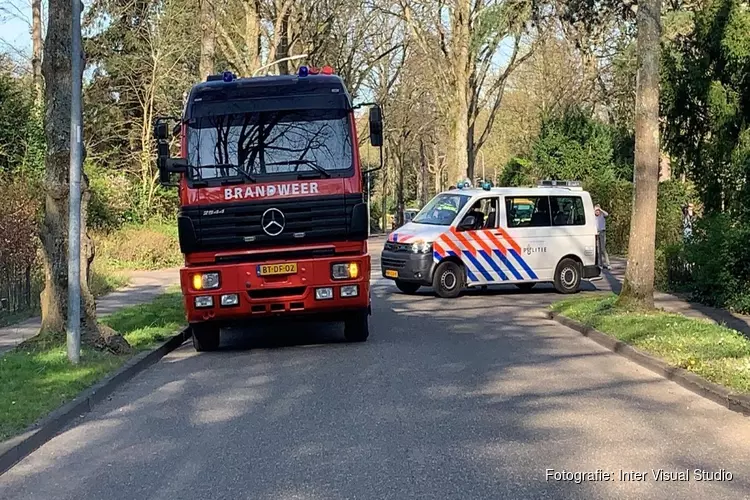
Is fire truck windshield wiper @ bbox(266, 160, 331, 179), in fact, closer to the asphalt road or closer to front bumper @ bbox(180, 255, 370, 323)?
front bumper @ bbox(180, 255, 370, 323)

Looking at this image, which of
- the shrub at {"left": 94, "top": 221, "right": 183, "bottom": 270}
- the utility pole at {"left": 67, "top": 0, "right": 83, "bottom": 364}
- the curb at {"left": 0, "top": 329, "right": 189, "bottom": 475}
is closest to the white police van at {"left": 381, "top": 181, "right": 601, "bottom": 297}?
the curb at {"left": 0, "top": 329, "right": 189, "bottom": 475}

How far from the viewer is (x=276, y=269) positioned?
38.2ft

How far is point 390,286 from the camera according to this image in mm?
23062

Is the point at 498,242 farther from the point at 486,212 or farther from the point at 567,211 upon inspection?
the point at 567,211

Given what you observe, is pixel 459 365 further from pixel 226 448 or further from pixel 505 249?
pixel 505 249

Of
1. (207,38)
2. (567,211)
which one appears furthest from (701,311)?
(207,38)

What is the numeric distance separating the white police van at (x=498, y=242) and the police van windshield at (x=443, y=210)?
27 millimetres

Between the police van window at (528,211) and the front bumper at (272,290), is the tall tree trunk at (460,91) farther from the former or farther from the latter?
the front bumper at (272,290)

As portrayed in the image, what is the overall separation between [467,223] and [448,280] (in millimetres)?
1246

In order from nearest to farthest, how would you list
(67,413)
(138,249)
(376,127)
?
(67,413) < (376,127) < (138,249)

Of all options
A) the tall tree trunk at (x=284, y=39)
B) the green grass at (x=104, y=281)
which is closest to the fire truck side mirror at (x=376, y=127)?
the green grass at (x=104, y=281)

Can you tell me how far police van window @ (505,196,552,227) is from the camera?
62.8 ft

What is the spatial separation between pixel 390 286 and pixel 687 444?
638 inches

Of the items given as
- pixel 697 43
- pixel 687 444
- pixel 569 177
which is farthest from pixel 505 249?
pixel 569 177
